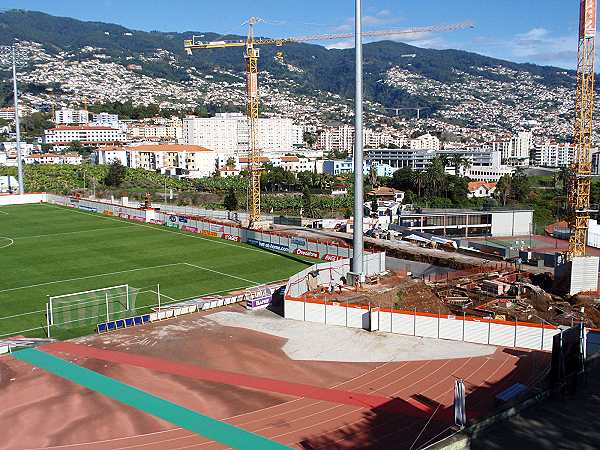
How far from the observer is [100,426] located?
18.9 meters

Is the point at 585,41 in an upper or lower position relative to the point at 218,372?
upper

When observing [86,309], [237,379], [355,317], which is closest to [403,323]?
[355,317]

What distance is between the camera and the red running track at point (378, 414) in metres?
17.6

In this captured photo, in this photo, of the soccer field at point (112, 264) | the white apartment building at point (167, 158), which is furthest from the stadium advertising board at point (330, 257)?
the white apartment building at point (167, 158)

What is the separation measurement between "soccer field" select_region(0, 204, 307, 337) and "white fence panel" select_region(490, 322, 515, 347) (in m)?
17.7

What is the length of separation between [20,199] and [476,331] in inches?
2920

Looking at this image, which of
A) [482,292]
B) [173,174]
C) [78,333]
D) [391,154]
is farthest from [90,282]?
[391,154]

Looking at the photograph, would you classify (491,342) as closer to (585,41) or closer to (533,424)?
(533,424)

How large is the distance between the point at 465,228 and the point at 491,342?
4643cm

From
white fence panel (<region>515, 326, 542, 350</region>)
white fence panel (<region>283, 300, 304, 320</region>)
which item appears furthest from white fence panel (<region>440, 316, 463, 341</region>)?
white fence panel (<region>283, 300, 304, 320</region>)

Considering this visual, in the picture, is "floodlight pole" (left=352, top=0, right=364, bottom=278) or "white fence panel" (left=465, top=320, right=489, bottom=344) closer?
"white fence panel" (left=465, top=320, right=489, bottom=344)

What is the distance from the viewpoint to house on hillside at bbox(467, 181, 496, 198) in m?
110

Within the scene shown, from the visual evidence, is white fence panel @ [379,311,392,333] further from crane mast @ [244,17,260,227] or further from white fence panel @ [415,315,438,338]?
crane mast @ [244,17,260,227]

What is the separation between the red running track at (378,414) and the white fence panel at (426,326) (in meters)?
2.76
